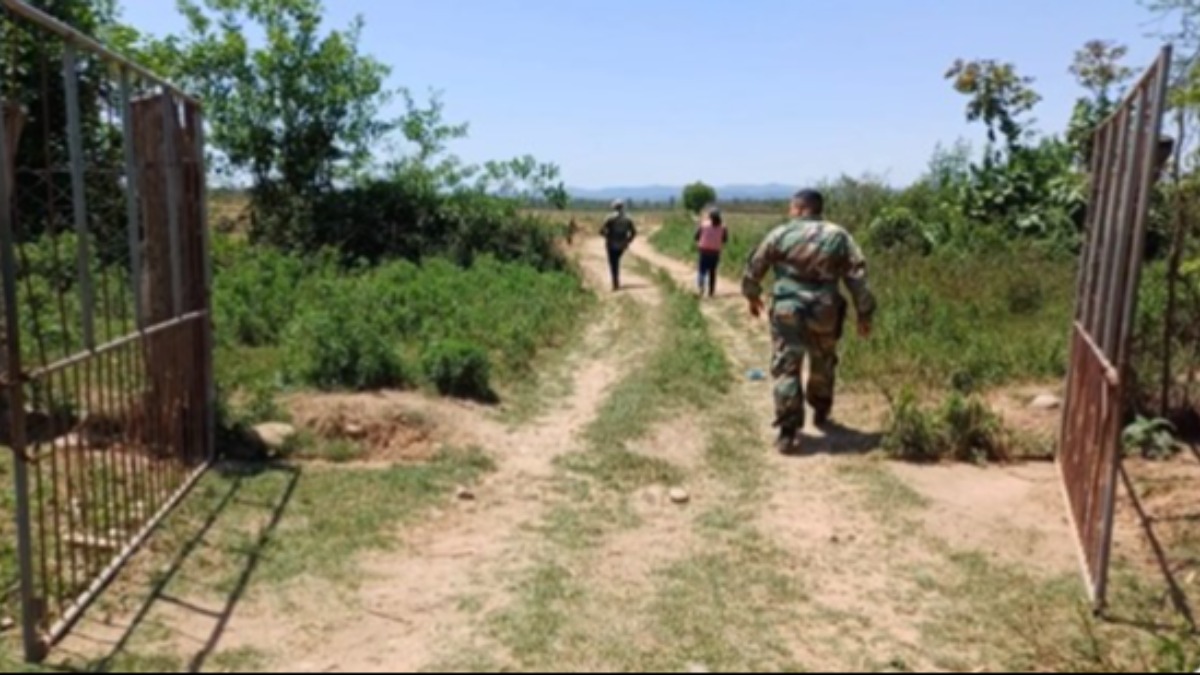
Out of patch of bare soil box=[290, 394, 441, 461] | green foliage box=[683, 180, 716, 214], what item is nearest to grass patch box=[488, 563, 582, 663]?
patch of bare soil box=[290, 394, 441, 461]

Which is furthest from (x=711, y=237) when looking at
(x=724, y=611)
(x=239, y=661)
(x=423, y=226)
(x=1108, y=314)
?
(x=239, y=661)

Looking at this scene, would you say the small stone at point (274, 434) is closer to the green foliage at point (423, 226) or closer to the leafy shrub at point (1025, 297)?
the leafy shrub at point (1025, 297)

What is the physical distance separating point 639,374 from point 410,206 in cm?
1162

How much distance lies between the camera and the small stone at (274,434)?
716 centimetres

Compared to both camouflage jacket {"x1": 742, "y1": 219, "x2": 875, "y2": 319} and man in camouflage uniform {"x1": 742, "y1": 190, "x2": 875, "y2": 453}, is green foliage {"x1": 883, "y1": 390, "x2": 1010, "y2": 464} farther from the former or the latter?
camouflage jacket {"x1": 742, "y1": 219, "x2": 875, "y2": 319}

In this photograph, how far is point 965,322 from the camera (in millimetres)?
11781

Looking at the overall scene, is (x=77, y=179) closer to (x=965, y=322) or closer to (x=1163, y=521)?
(x=1163, y=521)

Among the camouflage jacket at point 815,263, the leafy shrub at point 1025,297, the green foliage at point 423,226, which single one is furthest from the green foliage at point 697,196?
the camouflage jacket at point 815,263

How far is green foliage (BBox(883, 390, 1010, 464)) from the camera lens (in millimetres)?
7078

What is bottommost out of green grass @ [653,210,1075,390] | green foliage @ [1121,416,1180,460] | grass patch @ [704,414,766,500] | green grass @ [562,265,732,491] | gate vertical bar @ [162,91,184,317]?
grass patch @ [704,414,766,500]

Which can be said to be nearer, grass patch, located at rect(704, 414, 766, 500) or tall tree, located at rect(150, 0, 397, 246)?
grass patch, located at rect(704, 414, 766, 500)

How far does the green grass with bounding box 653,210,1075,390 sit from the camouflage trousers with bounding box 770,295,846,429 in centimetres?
175

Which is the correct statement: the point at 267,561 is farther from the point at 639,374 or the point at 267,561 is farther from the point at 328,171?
the point at 328,171

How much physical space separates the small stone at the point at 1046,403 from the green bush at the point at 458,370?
170 inches
